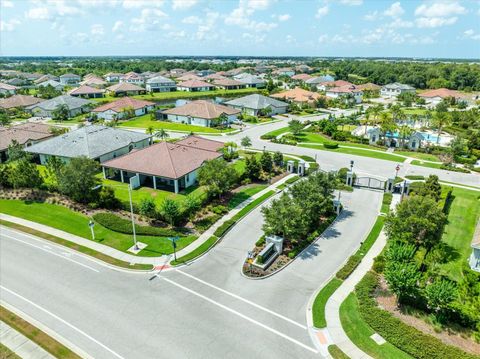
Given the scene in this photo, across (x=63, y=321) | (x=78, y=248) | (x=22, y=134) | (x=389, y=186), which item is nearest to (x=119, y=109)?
(x=22, y=134)

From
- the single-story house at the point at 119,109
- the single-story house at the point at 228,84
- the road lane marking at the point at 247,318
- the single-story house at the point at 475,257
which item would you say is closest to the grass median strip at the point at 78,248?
the road lane marking at the point at 247,318

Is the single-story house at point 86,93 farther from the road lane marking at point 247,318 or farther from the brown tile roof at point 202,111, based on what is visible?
the road lane marking at point 247,318

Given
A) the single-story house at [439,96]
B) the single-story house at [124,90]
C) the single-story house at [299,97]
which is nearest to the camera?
the single-story house at [299,97]

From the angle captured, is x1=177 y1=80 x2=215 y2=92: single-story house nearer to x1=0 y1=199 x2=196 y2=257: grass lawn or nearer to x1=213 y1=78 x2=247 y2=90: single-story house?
x1=213 y1=78 x2=247 y2=90: single-story house

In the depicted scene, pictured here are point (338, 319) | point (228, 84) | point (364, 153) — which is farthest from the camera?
point (228, 84)

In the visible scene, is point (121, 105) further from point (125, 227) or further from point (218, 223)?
point (218, 223)

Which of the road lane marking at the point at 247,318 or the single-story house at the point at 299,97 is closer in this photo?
the road lane marking at the point at 247,318

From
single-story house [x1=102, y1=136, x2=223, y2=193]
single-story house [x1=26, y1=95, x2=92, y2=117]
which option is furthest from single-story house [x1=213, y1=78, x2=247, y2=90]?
single-story house [x1=102, y1=136, x2=223, y2=193]
